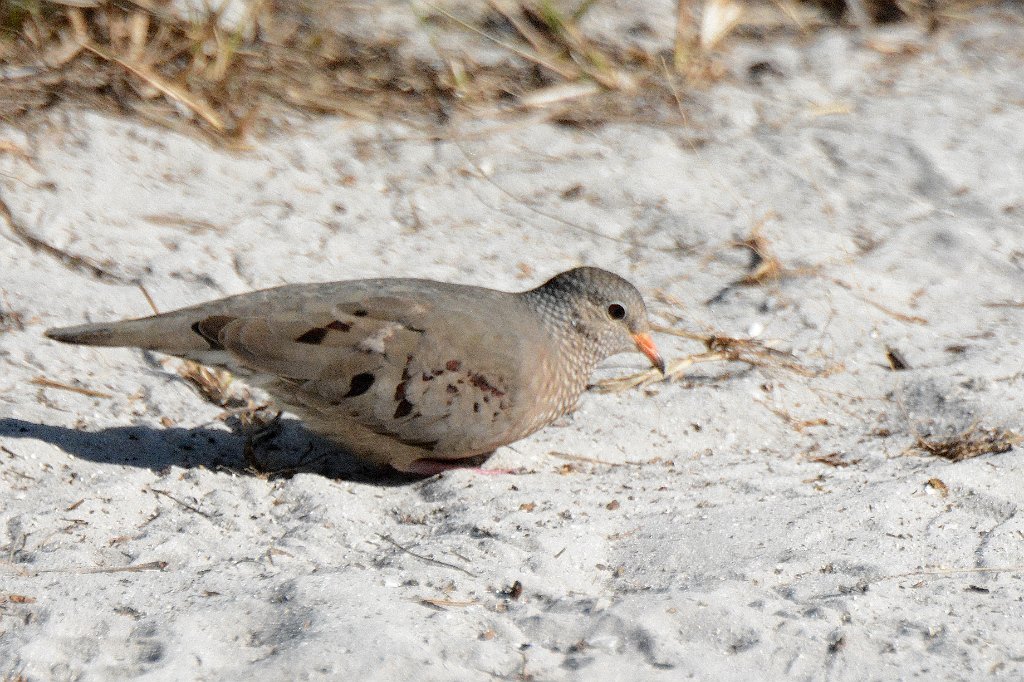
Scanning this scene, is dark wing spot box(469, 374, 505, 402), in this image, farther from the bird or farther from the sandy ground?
the sandy ground

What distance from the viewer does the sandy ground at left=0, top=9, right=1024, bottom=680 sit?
10.8 feet

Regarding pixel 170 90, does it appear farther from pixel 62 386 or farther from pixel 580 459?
pixel 580 459

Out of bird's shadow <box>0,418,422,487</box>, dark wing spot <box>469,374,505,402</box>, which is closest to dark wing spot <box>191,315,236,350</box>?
bird's shadow <box>0,418,422,487</box>

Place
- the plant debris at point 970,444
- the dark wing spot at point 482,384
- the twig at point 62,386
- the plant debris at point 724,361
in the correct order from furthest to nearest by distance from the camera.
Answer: the plant debris at point 724,361 < the twig at point 62,386 < the plant debris at point 970,444 < the dark wing spot at point 482,384

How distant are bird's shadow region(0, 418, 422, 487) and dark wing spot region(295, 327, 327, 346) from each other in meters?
0.48

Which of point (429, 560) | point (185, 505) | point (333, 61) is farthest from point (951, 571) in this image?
point (333, 61)

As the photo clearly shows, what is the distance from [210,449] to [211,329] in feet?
1.81

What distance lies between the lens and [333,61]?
7121mm

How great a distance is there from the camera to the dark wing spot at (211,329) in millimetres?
4305

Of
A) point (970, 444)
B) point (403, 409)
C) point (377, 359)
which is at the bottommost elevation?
point (970, 444)

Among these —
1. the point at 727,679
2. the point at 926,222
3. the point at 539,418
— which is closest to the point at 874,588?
the point at 727,679

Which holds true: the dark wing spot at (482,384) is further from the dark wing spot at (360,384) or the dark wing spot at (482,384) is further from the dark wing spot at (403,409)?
the dark wing spot at (360,384)

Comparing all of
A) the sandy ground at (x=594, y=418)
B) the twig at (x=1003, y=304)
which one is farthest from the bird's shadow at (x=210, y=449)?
the twig at (x=1003, y=304)

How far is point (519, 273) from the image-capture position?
5.92 m
